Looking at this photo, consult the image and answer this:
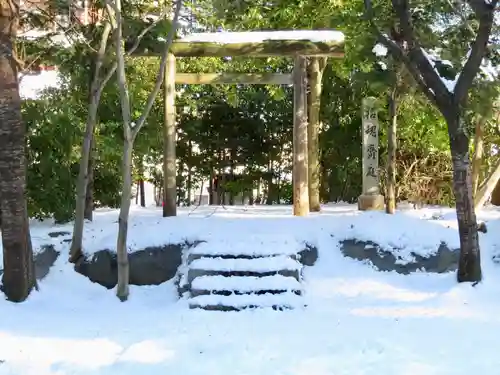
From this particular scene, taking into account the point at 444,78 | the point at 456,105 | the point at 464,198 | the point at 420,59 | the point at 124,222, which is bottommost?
the point at 124,222

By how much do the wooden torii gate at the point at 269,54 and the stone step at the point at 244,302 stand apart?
2.76 meters

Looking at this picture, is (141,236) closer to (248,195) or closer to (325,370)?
(325,370)

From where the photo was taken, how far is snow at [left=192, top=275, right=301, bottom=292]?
5855 millimetres

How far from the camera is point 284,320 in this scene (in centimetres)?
529

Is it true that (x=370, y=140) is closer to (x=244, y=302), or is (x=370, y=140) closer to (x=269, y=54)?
(x=269, y=54)

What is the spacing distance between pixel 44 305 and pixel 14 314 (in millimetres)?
400

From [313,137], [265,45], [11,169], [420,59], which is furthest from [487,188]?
[11,169]

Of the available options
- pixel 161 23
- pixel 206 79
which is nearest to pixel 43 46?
pixel 161 23

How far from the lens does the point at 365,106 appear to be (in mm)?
9023

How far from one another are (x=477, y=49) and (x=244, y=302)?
3.55m

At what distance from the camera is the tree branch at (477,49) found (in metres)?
5.58

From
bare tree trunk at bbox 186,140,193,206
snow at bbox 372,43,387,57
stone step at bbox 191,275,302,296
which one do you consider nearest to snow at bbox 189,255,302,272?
stone step at bbox 191,275,302,296

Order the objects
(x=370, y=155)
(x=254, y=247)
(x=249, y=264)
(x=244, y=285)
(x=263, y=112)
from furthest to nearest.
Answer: (x=263, y=112) < (x=370, y=155) < (x=254, y=247) < (x=249, y=264) < (x=244, y=285)

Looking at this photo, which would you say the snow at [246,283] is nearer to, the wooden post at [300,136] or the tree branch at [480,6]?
the wooden post at [300,136]
